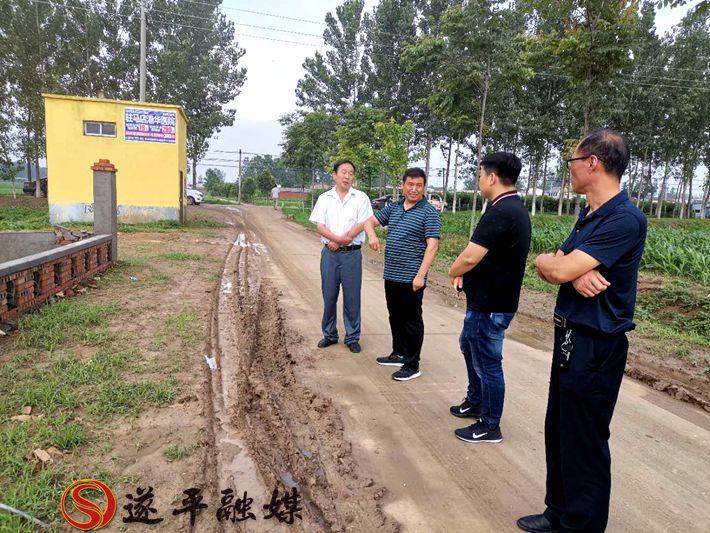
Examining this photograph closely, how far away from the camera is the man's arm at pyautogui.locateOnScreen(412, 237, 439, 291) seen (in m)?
3.72

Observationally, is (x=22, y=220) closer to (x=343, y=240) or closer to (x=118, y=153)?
(x=118, y=153)

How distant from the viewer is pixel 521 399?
3.72 metres

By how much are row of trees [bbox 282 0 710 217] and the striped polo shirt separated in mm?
7652

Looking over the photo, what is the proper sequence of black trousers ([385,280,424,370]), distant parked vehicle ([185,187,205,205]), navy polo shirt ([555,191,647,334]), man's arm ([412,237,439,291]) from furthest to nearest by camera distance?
distant parked vehicle ([185,187,205,205]) → black trousers ([385,280,424,370]) → man's arm ([412,237,439,291]) → navy polo shirt ([555,191,647,334])

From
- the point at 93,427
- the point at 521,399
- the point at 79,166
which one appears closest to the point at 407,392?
the point at 521,399

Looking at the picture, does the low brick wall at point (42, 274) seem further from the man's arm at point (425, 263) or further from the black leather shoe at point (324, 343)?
the man's arm at point (425, 263)

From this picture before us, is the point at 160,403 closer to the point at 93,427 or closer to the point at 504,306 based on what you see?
the point at 93,427

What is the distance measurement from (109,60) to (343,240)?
30744mm

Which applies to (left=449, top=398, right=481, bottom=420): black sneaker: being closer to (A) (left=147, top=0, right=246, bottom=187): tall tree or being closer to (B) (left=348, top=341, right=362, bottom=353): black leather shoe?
(B) (left=348, top=341, right=362, bottom=353): black leather shoe

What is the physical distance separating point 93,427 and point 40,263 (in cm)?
322

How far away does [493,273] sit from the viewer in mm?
2852

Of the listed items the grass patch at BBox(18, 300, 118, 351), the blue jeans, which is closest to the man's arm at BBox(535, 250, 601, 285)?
the blue jeans

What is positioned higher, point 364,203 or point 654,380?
point 364,203

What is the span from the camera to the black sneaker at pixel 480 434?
3025 mm
